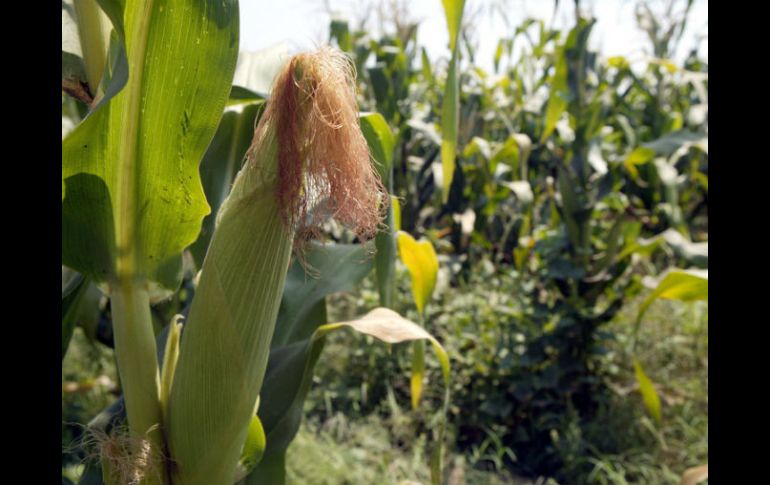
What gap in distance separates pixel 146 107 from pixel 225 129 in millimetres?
246

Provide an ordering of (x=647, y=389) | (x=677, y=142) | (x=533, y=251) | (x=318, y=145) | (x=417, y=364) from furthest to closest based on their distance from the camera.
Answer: (x=533, y=251) < (x=677, y=142) < (x=647, y=389) < (x=417, y=364) < (x=318, y=145)

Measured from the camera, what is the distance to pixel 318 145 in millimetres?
500

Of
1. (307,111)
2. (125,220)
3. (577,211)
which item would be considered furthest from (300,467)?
(307,111)

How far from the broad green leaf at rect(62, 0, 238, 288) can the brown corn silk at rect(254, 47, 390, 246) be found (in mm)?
53

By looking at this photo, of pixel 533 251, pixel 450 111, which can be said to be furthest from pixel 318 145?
pixel 533 251

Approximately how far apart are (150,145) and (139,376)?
189 mm

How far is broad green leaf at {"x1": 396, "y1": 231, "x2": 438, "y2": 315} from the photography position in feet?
3.00

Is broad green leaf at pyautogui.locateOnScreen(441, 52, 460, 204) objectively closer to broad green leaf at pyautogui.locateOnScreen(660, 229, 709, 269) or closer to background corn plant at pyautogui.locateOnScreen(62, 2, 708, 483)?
background corn plant at pyautogui.locateOnScreen(62, 2, 708, 483)

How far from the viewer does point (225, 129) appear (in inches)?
30.7

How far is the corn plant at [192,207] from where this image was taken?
1.63ft

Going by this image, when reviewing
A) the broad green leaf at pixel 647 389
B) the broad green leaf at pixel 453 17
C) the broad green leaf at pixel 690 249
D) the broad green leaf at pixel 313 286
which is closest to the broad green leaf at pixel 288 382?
the broad green leaf at pixel 313 286

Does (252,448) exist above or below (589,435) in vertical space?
above

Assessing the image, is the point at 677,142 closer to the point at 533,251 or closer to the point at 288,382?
the point at 533,251
